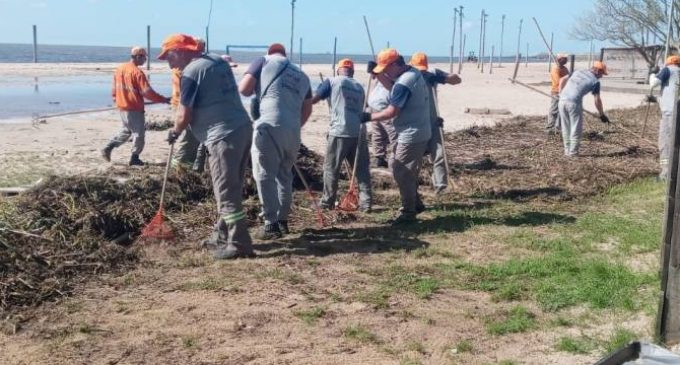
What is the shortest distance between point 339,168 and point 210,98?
2.41 metres

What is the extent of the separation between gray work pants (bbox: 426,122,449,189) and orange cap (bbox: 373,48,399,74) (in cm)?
203

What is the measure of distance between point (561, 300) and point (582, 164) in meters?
6.33

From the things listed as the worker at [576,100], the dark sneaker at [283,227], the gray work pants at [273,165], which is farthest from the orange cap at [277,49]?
the worker at [576,100]

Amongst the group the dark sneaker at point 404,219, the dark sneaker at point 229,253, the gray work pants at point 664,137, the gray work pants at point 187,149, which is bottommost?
the dark sneaker at point 229,253

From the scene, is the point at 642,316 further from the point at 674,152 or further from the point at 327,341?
the point at 327,341

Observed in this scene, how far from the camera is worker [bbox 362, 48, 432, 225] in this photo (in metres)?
7.18

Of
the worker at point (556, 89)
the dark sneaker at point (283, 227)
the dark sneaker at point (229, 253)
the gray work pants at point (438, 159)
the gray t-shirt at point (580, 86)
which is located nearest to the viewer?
the dark sneaker at point (229, 253)

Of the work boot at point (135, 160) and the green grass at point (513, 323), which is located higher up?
the work boot at point (135, 160)

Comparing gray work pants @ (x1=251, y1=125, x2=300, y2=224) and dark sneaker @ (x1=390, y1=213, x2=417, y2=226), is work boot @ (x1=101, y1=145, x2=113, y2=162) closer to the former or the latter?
gray work pants @ (x1=251, y1=125, x2=300, y2=224)

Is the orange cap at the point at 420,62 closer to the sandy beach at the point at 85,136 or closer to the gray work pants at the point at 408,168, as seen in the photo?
the gray work pants at the point at 408,168

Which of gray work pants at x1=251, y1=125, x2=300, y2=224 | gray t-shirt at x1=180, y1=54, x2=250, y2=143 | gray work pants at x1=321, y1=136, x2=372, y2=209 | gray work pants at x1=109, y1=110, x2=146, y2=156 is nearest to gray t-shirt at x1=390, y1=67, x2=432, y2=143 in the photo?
gray work pants at x1=321, y1=136, x2=372, y2=209

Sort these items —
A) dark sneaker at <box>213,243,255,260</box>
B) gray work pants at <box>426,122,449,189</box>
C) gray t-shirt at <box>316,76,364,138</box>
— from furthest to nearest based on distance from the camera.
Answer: gray work pants at <box>426,122,449,189</box> < gray t-shirt at <box>316,76,364,138</box> < dark sneaker at <box>213,243,255,260</box>

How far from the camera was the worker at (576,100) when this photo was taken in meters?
12.1

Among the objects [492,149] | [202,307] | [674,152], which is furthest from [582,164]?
[202,307]
